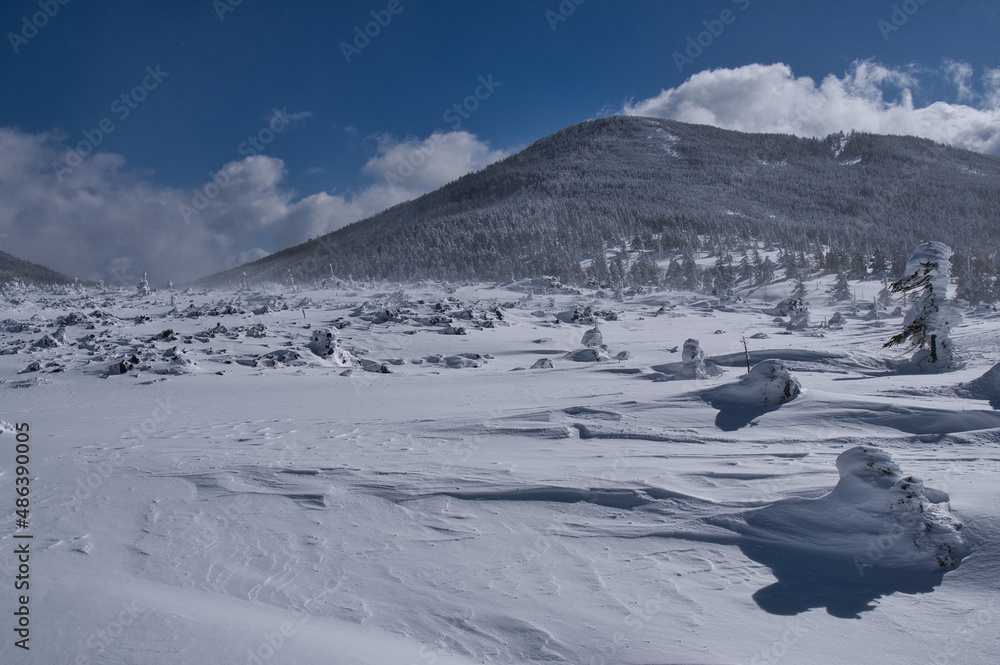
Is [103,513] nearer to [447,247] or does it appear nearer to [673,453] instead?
[673,453]

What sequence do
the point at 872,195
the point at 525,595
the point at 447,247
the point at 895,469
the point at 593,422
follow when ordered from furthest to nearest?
the point at 872,195 → the point at 447,247 → the point at 593,422 → the point at 895,469 → the point at 525,595

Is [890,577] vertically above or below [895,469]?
below

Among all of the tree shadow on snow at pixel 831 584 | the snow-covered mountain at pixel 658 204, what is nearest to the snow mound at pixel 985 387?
the tree shadow on snow at pixel 831 584

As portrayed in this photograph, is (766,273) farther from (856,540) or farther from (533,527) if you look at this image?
(533,527)

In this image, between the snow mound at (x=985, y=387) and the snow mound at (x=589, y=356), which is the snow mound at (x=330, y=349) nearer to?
the snow mound at (x=589, y=356)

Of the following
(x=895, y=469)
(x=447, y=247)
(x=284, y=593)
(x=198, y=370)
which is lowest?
(x=284, y=593)

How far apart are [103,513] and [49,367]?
38.0ft

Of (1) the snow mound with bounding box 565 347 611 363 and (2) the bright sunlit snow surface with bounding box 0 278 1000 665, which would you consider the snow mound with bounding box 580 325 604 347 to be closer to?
(1) the snow mound with bounding box 565 347 611 363

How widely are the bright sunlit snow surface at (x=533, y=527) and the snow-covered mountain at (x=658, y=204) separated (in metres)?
56.6

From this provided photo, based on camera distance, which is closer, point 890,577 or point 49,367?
point 890,577

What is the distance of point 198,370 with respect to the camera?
13289 millimetres

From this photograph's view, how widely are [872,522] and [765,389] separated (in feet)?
11.9

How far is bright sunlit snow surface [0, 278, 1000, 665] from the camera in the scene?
2.89 m

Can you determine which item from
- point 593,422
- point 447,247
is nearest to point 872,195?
point 447,247
